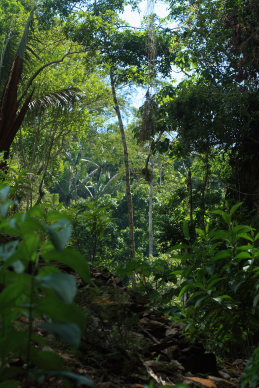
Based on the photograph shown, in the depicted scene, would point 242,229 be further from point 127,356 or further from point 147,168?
point 147,168

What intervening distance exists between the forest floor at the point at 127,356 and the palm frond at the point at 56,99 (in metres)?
12.1

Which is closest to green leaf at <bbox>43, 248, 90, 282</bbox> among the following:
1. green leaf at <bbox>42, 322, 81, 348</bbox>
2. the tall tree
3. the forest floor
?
green leaf at <bbox>42, 322, 81, 348</bbox>

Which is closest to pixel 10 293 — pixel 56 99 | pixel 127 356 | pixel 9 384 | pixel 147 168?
pixel 9 384

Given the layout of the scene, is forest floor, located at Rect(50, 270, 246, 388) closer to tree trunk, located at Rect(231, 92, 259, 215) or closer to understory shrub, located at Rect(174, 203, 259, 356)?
understory shrub, located at Rect(174, 203, 259, 356)

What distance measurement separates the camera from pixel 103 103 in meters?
17.6

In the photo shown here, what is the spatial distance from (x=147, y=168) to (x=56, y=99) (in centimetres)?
447

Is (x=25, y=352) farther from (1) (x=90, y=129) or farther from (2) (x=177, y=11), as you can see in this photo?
(1) (x=90, y=129)

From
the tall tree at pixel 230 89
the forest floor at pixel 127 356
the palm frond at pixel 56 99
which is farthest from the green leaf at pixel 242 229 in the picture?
the palm frond at pixel 56 99

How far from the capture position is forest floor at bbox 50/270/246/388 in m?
1.53

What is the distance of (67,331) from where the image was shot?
29.0 inches

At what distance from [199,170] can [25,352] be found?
903 cm

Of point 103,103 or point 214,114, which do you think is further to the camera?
point 103,103

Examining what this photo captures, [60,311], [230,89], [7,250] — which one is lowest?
[60,311]

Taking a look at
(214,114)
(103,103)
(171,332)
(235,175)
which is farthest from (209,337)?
(103,103)
